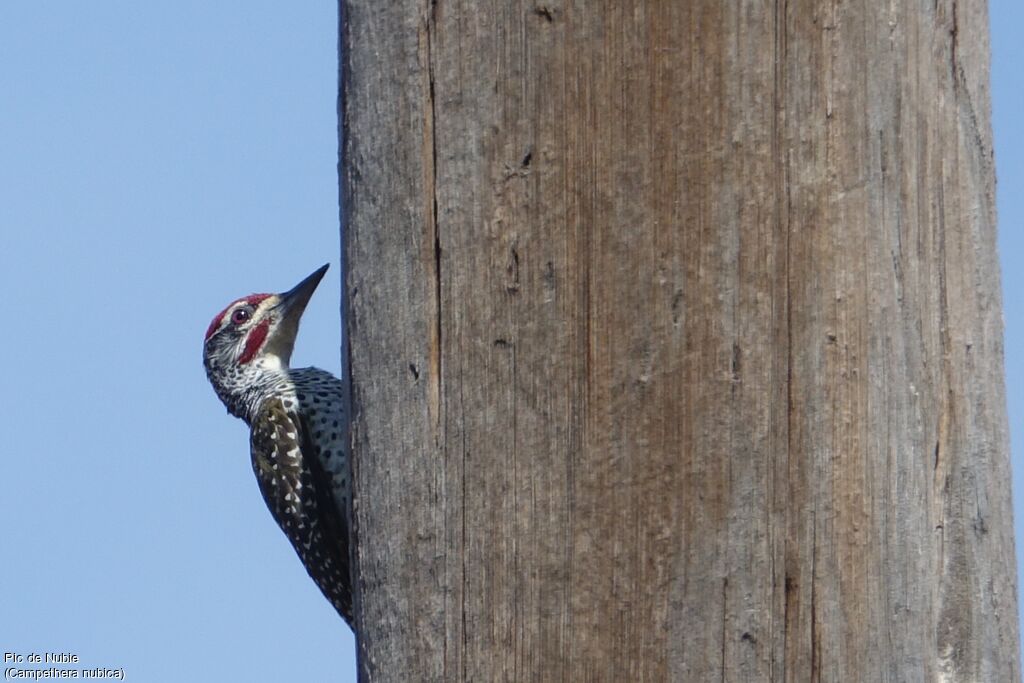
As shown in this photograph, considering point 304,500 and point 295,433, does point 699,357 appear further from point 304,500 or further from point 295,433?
point 295,433

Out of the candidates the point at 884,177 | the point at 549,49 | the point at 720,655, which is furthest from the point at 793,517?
the point at 549,49

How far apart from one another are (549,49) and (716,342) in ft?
1.96

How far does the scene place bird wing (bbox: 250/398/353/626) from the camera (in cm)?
492

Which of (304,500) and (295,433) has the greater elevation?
Result: (295,433)

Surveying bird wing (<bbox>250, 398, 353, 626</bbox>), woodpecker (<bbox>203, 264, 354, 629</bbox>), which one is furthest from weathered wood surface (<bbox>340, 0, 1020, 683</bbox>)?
bird wing (<bbox>250, 398, 353, 626</bbox>)

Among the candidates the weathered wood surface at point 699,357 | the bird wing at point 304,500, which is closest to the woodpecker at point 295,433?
the bird wing at point 304,500

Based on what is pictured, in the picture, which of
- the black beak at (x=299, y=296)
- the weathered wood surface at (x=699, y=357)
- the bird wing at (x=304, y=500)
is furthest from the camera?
the black beak at (x=299, y=296)

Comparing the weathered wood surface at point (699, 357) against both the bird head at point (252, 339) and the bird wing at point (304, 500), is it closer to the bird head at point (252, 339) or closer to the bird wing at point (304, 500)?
the bird wing at point (304, 500)

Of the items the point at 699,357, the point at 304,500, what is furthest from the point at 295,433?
the point at 699,357

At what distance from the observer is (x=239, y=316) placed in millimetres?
6078

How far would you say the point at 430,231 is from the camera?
2.57 metres

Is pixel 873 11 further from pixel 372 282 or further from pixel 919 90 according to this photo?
pixel 372 282

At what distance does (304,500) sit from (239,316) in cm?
138

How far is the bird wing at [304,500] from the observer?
4918 millimetres
